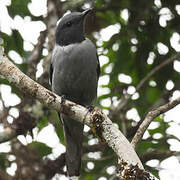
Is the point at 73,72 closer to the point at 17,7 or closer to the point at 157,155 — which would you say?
the point at 17,7

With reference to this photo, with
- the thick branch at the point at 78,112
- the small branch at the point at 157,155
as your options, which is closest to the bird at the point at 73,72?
the small branch at the point at 157,155

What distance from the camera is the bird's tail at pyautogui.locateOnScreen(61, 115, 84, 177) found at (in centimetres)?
570

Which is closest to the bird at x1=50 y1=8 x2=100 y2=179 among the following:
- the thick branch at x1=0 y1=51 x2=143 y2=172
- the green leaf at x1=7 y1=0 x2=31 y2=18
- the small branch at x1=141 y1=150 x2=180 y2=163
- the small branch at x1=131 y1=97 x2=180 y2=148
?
the green leaf at x1=7 y1=0 x2=31 y2=18

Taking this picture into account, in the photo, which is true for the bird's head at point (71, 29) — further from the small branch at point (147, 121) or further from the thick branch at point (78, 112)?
the small branch at point (147, 121)

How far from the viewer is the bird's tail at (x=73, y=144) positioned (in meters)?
5.70

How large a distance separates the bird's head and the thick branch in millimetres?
1656

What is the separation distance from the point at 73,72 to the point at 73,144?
1066 mm

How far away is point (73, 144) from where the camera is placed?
5.96 metres

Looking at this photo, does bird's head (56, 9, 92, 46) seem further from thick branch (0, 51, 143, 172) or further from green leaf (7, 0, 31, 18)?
thick branch (0, 51, 143, 172)

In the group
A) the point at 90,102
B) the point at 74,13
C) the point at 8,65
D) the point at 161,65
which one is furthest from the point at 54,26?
the point at 8,65

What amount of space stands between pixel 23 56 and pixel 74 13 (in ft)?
3.21

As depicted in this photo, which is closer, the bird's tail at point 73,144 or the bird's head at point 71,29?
the bird's tail at point 73,144

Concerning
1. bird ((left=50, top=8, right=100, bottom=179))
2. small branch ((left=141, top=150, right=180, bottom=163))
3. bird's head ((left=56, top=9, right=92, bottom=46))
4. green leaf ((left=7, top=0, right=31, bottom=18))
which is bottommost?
small branch ((left=141, top=150, right=180, bottom=163))

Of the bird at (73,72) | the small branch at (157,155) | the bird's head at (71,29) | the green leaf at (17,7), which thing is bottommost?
the small branch at (157,155)
